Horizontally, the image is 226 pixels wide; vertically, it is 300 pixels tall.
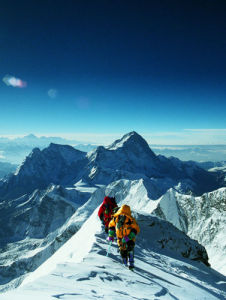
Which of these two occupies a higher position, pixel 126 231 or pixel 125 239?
pixel 126 231

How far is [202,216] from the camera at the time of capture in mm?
81875

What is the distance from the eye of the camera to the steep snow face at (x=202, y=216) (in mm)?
70812

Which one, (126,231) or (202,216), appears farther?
(202,216)

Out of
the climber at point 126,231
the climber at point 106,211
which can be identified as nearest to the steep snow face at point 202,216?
the climber at point 106,211

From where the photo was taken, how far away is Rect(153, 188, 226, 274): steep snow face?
7081cm

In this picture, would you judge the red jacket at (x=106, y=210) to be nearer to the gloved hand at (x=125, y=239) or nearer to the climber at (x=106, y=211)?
the climber at (x=106, y=211)

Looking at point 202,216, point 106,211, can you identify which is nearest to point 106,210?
point 106,211

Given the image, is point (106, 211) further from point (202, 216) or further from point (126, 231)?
point (202, 216)

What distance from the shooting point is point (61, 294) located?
7672 millimetres

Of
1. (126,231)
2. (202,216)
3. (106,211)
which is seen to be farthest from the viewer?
(202,216)

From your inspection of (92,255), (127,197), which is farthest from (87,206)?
(92,255)

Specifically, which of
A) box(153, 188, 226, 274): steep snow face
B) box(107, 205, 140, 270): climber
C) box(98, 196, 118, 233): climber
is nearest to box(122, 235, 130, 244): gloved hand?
box(107, 205, 140, 270): climber

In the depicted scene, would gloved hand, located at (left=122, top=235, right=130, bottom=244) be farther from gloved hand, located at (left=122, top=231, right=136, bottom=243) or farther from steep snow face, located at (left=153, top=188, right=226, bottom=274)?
steep snow face, located at (left=153, top=188, right=226, bottom=274)

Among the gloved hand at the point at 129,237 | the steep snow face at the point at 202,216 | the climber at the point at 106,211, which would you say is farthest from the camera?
the steep snow face at the point at 202,216
